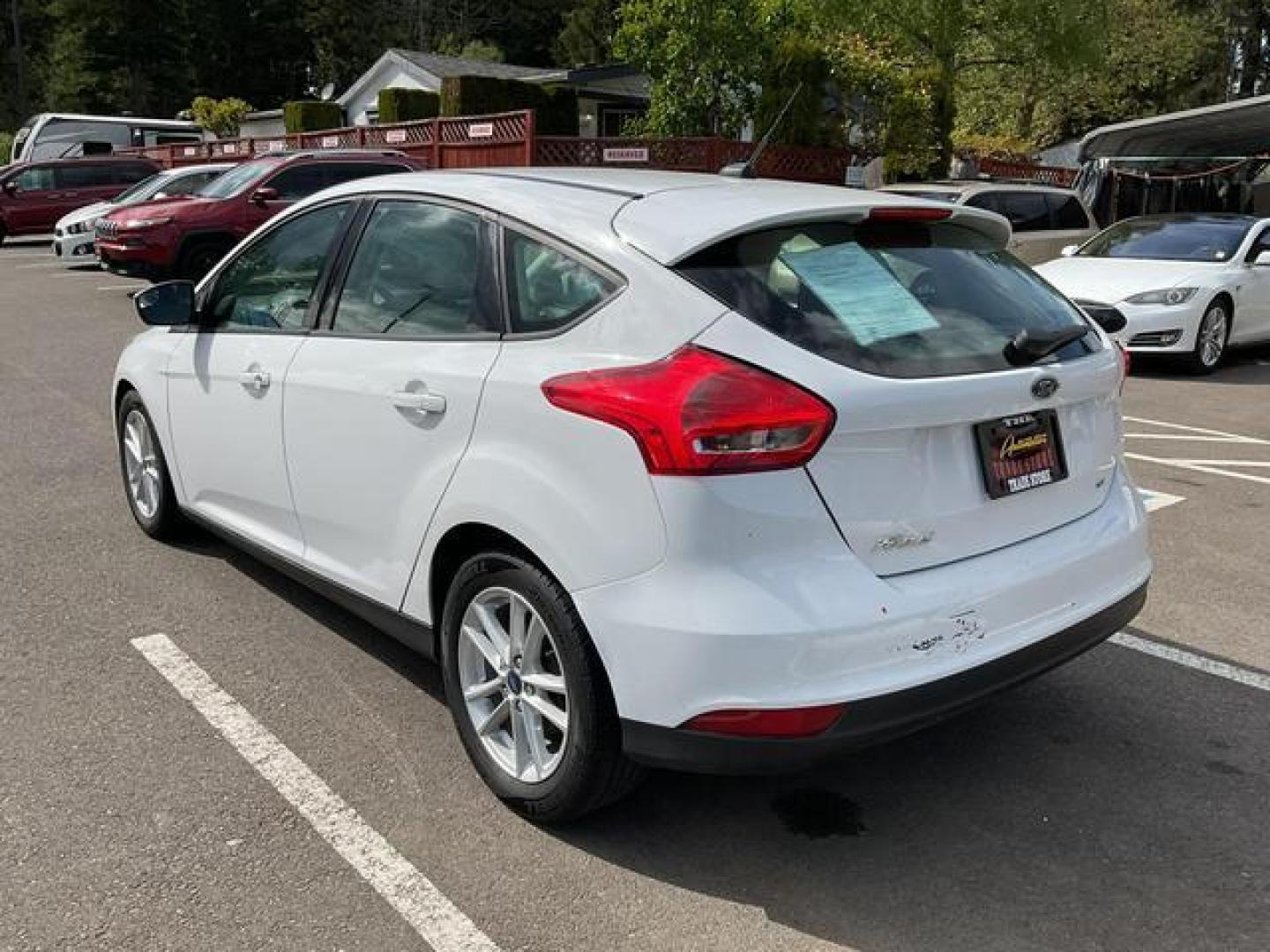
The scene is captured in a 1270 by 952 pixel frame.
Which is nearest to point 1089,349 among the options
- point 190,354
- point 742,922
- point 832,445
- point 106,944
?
point 832,445

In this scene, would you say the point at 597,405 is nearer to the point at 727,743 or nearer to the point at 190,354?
the point at 727,743

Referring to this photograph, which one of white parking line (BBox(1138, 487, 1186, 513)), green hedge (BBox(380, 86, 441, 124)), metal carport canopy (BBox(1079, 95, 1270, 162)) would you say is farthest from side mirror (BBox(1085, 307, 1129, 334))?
green hedge (BBox(380, 86, 441, 124))

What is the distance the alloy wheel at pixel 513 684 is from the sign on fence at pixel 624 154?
1641cm

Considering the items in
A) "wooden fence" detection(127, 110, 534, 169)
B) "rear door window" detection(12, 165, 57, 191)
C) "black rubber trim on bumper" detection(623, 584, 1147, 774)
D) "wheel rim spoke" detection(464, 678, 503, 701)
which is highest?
"wooden fence" detection(127, 110, 534, 169)

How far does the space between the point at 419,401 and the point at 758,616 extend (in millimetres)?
1201

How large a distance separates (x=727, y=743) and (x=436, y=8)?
2572 inches

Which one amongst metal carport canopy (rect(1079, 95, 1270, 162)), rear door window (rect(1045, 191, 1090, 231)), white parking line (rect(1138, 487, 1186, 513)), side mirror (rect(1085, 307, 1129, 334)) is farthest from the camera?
metal carport canopy (rect(1079, 95, 1270, 162))

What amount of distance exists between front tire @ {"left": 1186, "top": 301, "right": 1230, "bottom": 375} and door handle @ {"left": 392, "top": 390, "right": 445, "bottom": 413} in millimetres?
8980

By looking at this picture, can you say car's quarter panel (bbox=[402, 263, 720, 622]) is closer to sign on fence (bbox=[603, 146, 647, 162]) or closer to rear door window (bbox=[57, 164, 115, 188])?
sign on fence (bbox=[603, 146, 647, 162])

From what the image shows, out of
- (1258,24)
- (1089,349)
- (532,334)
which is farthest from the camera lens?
(1258,24)

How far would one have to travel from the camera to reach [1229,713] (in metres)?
3.71

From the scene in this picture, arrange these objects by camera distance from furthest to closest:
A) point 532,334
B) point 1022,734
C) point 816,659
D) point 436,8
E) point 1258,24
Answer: point 436,8 < point 1258,24 < point 1022,734 < point 532,334 < point 816,659

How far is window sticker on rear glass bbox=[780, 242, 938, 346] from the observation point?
109 inches

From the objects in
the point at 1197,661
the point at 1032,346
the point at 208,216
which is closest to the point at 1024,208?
the point at 208,216
